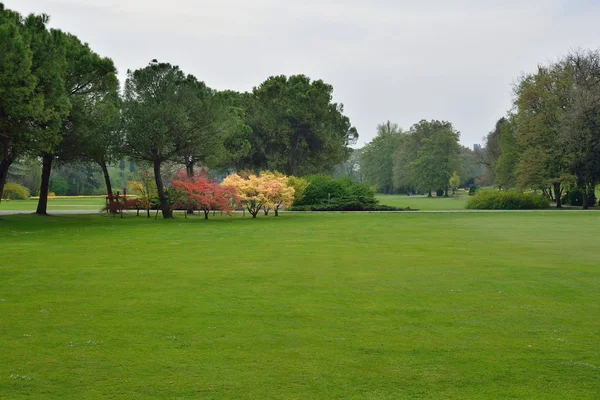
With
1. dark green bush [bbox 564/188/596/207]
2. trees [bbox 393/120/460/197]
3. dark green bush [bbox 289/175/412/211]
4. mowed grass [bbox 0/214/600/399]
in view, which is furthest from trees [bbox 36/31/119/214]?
trees [bbox 393/120/460/197]

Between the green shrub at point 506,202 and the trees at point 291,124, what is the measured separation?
16213mm

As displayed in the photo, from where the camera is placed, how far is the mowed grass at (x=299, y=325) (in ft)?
20.5

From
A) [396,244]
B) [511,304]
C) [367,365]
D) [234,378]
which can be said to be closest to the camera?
[234,378]

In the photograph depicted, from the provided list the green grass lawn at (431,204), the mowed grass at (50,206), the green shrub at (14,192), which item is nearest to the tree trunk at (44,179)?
A: the mowed grass at (50,206)

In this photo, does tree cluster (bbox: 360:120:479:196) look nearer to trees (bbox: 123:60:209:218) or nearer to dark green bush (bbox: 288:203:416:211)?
dark green bush (bbox: 288:203:416:211)

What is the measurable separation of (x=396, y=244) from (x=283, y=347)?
1315cm

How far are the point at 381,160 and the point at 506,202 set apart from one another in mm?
64827

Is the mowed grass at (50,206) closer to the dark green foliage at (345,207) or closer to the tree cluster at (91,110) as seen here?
Result: the tree cluster at (91,110)

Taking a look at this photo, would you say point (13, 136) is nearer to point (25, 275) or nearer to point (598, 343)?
point (25, 275)

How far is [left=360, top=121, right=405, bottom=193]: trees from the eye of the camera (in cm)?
11388

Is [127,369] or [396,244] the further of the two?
[396,244]

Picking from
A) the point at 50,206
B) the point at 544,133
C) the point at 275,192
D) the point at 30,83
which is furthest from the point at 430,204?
the point at 30,83

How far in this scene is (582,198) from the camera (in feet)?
178

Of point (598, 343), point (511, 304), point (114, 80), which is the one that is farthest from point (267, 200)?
point (598, 343)
